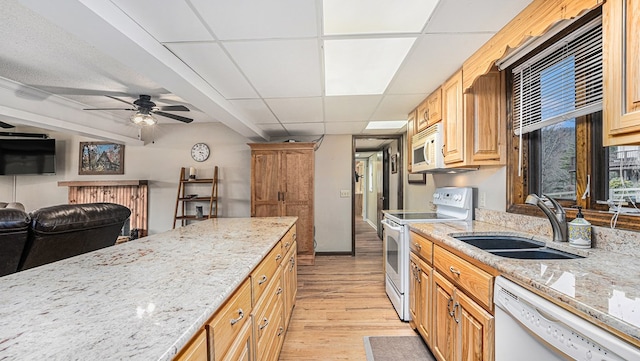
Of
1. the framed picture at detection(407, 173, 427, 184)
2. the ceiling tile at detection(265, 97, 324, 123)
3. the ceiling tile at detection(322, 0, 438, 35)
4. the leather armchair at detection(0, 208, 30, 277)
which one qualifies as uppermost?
the ceiling tile at detection(322, 0, 438, 35)

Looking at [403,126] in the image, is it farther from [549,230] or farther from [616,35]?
[616,35]

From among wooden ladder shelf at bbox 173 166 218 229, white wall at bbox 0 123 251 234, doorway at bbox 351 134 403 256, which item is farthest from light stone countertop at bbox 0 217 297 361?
doorway at bbox 351 134 403 256

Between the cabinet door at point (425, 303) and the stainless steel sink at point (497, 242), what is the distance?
336mm

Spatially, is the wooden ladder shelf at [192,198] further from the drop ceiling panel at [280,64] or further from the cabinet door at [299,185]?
the drop ceiling panel at [280,64]

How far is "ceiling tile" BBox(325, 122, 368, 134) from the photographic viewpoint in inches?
155

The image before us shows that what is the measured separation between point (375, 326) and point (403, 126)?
3046 millimetres

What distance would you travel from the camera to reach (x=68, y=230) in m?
2.03

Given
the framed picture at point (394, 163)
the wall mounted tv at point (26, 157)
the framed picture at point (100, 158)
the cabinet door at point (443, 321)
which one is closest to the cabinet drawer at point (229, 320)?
the cabinet door at point (443, 321)

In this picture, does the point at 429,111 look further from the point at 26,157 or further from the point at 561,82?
the point at 26,157

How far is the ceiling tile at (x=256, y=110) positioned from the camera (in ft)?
9.46

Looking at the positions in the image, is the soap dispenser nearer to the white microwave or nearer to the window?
the window

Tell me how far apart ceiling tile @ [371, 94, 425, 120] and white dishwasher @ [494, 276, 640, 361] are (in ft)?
6.89

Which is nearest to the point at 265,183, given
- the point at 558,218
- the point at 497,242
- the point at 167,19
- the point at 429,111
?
the point at 429,111

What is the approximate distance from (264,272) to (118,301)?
0.75 meters
